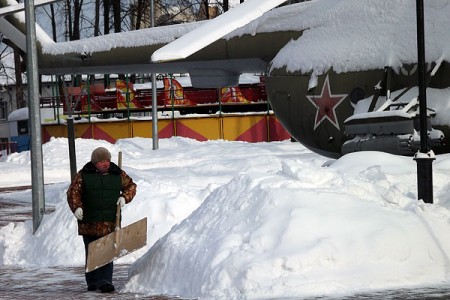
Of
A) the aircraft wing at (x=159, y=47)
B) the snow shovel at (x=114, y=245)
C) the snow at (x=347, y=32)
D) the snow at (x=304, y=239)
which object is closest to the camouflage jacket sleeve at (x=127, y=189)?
the snow shovel at (x=114, y=245)

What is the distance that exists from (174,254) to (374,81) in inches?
273

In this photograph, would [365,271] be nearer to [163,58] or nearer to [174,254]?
[174,254]

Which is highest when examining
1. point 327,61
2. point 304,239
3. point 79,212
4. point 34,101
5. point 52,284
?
point 327,61

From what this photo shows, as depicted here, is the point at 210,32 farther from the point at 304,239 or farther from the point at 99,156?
the point at 304,239

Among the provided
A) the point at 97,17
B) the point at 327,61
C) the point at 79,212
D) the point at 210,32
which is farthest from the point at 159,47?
the point at 97,17

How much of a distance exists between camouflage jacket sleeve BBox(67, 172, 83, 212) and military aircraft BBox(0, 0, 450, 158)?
3.10 meters

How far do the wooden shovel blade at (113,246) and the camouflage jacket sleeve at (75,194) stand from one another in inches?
17.3

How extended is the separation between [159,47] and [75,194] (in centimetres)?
943

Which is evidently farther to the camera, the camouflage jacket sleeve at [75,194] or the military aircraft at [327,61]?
the military aircraft at [327,61]

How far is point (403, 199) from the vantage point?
35.3 ft

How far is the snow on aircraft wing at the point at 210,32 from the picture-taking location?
13141mm

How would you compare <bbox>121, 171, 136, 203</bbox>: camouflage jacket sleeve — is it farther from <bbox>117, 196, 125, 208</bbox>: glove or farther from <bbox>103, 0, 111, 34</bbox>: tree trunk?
<bbox>103, 0, 111, 34</bbox>: tree trunk

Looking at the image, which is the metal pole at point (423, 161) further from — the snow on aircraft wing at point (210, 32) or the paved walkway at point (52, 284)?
the snow on aircraft wing at point (210, 32)

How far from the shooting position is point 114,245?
10.4 metres
